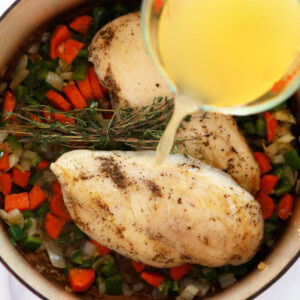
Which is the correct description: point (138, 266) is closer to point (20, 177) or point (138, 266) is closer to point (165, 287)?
point (165, 287)

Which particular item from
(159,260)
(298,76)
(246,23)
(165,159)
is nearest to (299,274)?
(159,260)

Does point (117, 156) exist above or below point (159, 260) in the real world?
above

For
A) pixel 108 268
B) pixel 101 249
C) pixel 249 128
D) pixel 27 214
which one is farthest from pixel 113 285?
pixel 249 128

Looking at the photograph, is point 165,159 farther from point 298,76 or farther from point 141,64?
point 298,76

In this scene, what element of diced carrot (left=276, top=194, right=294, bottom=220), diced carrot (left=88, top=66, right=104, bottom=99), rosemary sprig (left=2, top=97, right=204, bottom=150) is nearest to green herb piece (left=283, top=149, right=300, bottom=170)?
diced carrot (left=276, top=194, right=294, bottom=220)

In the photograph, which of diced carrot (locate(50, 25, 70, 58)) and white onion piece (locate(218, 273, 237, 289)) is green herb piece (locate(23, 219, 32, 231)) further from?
white onion piece (locate(218, 273, 237, 289))

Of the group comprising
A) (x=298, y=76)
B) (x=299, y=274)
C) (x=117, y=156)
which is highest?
(x=298, y=76)

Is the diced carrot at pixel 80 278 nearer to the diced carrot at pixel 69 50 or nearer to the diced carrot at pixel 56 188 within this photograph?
the diced carrot at pixel 56 188
